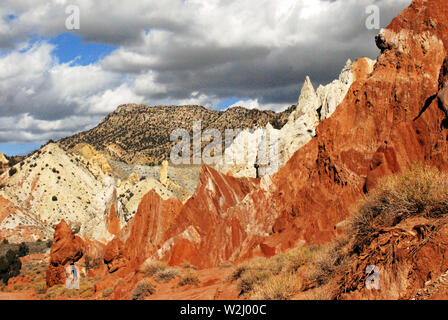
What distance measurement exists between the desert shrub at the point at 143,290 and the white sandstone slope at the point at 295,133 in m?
19.5

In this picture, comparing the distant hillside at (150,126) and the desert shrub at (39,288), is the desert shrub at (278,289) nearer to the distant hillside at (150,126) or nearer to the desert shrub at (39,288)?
the desert shrub at (39,288)

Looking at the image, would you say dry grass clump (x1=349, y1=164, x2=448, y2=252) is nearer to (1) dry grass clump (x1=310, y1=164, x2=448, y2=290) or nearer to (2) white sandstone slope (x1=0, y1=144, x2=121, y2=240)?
(1) dry grass clump (x1=310, y1=164, x2=448, y2=290)

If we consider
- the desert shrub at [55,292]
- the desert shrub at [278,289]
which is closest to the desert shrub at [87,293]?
the desert shrub at [55,292]

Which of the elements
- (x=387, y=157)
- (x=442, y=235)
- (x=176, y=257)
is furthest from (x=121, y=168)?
(x=442, y=235)

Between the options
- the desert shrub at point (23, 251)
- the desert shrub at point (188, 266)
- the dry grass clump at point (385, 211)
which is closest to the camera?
the dry grass clump at point (385, 211)

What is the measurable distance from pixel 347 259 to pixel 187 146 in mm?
121003

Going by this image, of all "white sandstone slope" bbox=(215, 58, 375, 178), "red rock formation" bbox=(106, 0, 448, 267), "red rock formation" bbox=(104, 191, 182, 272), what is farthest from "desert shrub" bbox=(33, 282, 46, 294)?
"white sandstone slope" bbox=(215, 58, 375, 178)

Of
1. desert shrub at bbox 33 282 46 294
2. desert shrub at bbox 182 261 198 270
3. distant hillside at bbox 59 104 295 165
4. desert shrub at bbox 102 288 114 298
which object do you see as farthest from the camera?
distant hillside at bbox 59 104 295 165

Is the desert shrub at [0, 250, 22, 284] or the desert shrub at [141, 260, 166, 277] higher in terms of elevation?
the desert shrub at [141, 260, 166, 277]

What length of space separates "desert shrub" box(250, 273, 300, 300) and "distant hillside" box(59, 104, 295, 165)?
10620 cm

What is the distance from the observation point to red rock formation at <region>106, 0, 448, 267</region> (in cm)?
1659

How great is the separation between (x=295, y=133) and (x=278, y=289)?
29.3 metres

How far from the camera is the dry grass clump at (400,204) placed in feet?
31.7

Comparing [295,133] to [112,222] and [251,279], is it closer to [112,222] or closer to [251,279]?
[112,222]
